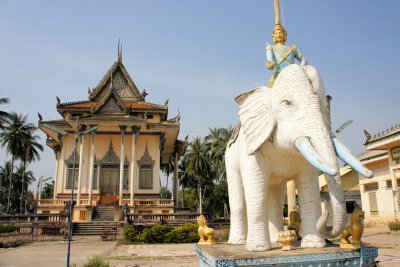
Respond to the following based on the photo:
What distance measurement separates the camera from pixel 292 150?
349cm

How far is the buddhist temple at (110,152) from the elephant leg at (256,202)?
58.8 feet

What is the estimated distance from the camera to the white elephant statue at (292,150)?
3.19 meters

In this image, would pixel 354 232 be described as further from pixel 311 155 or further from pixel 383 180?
pixel 383 180

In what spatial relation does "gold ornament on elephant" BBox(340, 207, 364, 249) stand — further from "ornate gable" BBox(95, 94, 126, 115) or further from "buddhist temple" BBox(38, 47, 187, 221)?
"ornate gable" BBox(95, 94, 126, 115)

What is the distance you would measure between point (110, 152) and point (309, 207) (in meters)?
21.3

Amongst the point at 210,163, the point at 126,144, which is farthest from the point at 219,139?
the point at 126,144

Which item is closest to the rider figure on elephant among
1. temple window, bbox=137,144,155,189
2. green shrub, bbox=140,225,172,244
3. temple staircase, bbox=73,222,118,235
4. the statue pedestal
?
the statue pedestal

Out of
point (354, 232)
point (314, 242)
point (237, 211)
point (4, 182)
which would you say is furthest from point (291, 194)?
point (4, 182)

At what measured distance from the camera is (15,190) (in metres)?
49.8

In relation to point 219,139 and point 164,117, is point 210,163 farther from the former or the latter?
point 164,117

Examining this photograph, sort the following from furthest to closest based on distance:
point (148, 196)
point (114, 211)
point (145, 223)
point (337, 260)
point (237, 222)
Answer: point (148, 196) → point (114, 211) → point (145, 223) → point (237, 222) → point (337, 260)

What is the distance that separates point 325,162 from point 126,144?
21.9 metres

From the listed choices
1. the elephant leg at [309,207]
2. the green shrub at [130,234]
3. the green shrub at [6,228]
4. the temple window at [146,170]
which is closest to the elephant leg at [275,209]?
the elephant leg at [309,207]

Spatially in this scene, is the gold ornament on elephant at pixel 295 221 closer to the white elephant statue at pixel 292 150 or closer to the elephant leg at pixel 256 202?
the white elephant statue at pixel 292 150
